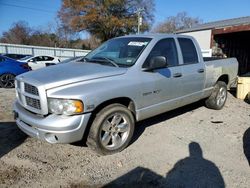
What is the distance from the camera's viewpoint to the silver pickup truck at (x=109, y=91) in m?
3.72

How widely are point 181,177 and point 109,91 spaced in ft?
5.34

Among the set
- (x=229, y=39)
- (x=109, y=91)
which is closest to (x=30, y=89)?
(x=109, y=91)

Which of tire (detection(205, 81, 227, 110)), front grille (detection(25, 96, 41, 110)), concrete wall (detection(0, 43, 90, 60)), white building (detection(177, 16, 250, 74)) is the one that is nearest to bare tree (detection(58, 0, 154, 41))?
concrete wall (detection(0, 43, 90, 60))

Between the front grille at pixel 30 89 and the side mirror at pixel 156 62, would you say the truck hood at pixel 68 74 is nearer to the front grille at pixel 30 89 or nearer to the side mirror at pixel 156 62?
the front grille at pixel 30 89

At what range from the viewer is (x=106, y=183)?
11.5 ft

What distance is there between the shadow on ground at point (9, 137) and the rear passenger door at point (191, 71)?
11.1 feet

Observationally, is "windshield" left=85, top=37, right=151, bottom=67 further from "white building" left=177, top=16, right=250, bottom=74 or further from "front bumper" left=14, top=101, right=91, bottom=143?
"white building" left=177, top=16, right=250, bottom=74

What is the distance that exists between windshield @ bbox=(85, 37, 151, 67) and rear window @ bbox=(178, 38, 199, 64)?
3.38ft

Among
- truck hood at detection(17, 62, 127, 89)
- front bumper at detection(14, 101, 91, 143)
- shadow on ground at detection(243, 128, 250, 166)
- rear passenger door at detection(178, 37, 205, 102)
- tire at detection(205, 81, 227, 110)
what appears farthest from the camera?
tire at detection(205, 81, 227, 110)

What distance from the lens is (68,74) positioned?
13.4 ft

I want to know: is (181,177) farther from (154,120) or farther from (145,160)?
(154,120)

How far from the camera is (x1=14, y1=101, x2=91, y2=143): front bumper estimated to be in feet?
12.0

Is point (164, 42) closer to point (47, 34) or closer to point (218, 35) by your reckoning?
point (218, 35)

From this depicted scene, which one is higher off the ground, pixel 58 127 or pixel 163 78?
pixel 163 78
